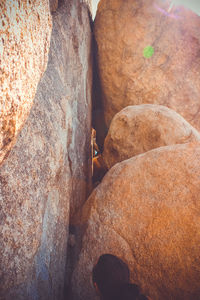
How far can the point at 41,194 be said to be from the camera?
144 cm

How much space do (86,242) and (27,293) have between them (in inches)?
36.6

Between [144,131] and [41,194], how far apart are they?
231cm

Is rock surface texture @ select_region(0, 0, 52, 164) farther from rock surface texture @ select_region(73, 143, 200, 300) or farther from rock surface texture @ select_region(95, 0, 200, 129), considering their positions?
rock surface texture @ select_region(95, 0, 200, 129)

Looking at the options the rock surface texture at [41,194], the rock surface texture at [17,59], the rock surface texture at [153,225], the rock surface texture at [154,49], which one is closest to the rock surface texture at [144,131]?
the rock surface texture at [153,225]

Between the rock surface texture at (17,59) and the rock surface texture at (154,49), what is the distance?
177 inches

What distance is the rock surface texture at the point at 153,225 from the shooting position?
161 centimetres

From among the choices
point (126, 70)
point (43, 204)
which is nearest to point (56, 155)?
point (43, 204)

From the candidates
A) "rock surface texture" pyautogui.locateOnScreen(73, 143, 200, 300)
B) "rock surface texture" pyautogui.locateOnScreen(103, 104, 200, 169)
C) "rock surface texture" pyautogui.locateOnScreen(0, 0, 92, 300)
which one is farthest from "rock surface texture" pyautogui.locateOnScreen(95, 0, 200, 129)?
"rock surface texture" pyautogui.locateOnScreen(73, 143, 200, 300)

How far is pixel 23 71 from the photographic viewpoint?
720mm

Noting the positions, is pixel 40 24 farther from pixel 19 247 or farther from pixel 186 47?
pixel 186 47

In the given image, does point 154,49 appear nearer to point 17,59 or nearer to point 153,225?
point 153,225

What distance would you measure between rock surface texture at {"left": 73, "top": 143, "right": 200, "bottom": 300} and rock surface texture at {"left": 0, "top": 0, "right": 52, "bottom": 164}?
159 cm

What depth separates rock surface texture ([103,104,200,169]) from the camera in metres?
3.07

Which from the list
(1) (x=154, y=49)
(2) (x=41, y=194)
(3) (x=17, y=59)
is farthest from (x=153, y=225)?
(1) (x=154, y=49)
